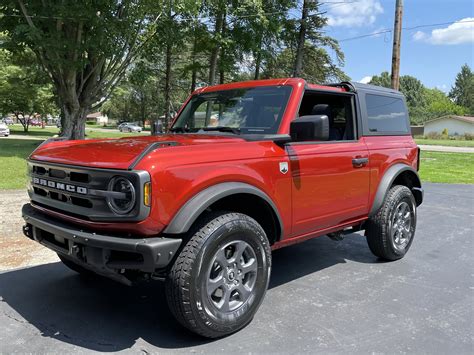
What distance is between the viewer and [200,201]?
9.93ft

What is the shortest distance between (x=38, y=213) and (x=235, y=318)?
184cm

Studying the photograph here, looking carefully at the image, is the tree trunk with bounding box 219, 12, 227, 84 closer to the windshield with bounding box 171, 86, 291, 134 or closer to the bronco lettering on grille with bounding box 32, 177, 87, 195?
the windshield with bounding box 171, 86, 291, 134

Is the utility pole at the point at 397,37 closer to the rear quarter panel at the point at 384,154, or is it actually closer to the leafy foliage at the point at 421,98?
the rear quarter panel at the point at 384,154

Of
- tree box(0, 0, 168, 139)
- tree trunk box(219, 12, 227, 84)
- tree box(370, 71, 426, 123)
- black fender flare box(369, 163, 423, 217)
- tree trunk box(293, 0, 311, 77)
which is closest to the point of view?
black fender flare box(369, 163, 423, 217)

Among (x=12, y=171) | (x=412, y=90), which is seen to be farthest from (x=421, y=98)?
(x=12, y=171)

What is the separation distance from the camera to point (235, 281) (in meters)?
3.31

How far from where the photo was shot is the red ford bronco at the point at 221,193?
2.88 metres

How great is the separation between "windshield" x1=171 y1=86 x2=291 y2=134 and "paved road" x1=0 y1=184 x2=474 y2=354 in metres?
1.58

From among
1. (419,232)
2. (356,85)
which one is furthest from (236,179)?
(419,232)

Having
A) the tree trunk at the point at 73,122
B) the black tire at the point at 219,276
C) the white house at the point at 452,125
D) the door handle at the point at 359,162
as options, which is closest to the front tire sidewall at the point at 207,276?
the black tire at the point at 219,276

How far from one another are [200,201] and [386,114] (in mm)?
3024

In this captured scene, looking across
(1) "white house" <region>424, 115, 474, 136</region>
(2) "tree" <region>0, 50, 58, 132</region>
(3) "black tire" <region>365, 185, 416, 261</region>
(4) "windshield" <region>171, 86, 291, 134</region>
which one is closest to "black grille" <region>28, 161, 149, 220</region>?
(4) "windshield" <region>171, 86, 291, 134</region>

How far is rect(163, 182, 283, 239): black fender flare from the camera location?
2914 millimetres

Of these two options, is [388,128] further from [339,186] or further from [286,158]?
[286,158]
